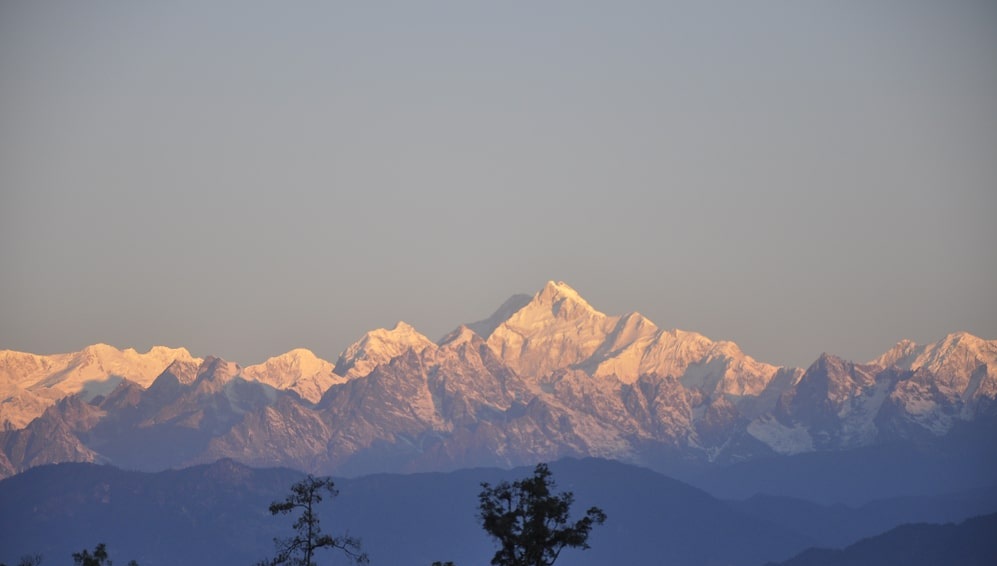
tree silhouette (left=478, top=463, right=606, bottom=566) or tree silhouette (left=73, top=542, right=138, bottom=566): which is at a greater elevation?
tree silhouette (left=73, top=542, right=138, bottom=566)

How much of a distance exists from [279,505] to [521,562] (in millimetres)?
13411

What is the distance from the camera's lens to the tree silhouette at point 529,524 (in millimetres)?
107375

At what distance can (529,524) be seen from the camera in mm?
107688

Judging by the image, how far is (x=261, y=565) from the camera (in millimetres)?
106750

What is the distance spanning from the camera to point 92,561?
113 meters

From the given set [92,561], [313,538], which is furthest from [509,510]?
[92,561]

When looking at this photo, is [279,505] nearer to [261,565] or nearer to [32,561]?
[261,565]

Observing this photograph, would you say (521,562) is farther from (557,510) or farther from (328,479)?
(328,479)

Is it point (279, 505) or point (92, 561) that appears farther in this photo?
point (92, 561)

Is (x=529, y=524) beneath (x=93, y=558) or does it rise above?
beneath

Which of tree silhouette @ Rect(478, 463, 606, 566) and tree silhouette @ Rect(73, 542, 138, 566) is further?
tree silhouette @ Rect(73, 542, 138, 566)

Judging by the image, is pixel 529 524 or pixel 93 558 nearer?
pixel 529 524

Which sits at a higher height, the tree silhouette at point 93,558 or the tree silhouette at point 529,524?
the tree silhouette at point 93,558

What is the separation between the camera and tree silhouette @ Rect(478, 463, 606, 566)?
107375mm
